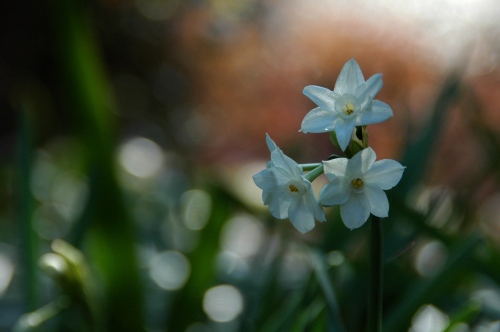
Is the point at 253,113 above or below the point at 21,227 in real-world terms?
above

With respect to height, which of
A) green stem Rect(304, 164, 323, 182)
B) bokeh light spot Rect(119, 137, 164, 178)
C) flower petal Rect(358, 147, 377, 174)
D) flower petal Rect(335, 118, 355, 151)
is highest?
bokeh light spot Rect(119, 137, 164, 178)

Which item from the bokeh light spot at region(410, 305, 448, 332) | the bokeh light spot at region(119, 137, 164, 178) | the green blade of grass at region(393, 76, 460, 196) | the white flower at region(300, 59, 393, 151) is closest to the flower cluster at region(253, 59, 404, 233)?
the white flower at region(300, 59, 393, 151)

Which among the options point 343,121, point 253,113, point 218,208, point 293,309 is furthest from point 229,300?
point 253,113

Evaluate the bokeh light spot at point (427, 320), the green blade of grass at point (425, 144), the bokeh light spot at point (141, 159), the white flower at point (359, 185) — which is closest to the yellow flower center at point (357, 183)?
the white flower at point (359, 185)

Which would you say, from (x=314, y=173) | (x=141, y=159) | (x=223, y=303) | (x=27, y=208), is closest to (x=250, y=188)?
(x=223, y=303)

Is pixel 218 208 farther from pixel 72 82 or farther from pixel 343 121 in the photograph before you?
pixel 343 121

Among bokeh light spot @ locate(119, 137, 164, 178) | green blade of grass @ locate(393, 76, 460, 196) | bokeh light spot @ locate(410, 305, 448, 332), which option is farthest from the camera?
bokeh light spot @ locate(119, 137, 164, 178)

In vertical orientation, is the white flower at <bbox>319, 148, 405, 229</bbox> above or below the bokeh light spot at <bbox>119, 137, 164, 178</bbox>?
below

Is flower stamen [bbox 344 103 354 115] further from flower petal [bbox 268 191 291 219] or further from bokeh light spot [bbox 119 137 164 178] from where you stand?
bokeh light spot [bbox 119 137 164 178]
